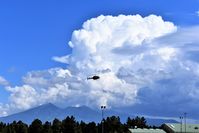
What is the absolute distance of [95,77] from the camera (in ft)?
362

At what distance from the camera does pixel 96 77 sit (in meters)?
110

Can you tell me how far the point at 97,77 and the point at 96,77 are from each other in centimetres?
120

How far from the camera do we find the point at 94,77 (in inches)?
4370

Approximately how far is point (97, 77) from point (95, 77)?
4.66 feet

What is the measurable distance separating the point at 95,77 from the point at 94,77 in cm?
71

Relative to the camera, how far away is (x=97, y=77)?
11169 centimetres

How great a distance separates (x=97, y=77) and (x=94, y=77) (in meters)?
0.88

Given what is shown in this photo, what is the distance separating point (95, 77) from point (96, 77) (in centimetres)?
26
